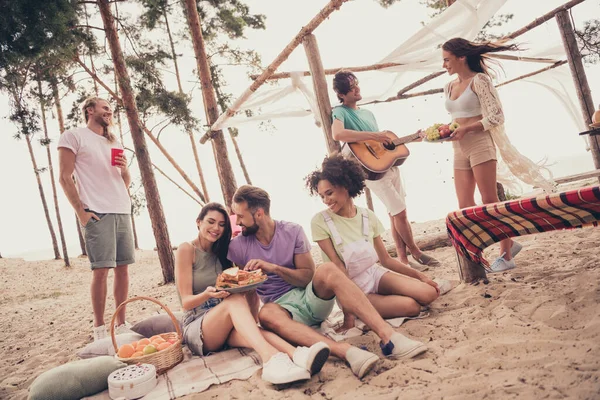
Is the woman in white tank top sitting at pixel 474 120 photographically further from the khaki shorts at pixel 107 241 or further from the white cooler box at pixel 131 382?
the khaki shorts at pixel 107 241

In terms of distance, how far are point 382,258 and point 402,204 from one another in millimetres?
1141

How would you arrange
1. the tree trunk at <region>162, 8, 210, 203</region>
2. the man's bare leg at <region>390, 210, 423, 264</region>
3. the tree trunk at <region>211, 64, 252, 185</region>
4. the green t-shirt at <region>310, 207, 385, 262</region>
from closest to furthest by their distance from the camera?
the green t-shirt at <region>310, 207, 385, 262</region> < the man's bare leg at <region>390, 210, 423, 264</region> < the tree trunk at <region>211, 64, 252, 185</region> < the tree trunk at <region>162, 8, 210, 203</region>

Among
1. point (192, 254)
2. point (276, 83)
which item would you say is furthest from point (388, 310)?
point (276, 83)

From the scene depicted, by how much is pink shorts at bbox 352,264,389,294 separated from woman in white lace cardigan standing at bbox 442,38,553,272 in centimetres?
114

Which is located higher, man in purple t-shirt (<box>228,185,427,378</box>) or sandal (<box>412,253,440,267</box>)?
man in purple t-shirt (<box>228,185,427,378</box>)

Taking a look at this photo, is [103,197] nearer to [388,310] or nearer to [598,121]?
[388,310]

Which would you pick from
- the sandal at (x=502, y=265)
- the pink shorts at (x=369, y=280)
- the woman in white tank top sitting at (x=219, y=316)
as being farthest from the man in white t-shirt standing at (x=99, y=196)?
the sandal at (x=502, y=265)

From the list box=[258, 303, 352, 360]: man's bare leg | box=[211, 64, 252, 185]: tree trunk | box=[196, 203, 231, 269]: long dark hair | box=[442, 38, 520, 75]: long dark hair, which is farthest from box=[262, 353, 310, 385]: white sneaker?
box=[211, 64, 252, 185]: tree trunk

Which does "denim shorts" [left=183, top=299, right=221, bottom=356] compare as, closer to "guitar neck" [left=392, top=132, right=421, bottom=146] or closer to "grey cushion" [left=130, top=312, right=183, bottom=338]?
"grey cushion" [left=130, top=312, right=183, bottom=338]

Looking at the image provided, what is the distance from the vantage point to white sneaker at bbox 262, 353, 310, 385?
1.89 meters

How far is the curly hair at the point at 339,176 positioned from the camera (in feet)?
9.39

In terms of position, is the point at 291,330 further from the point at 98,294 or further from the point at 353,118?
the point at 353,118

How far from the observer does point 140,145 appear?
655cm

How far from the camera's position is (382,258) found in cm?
293
